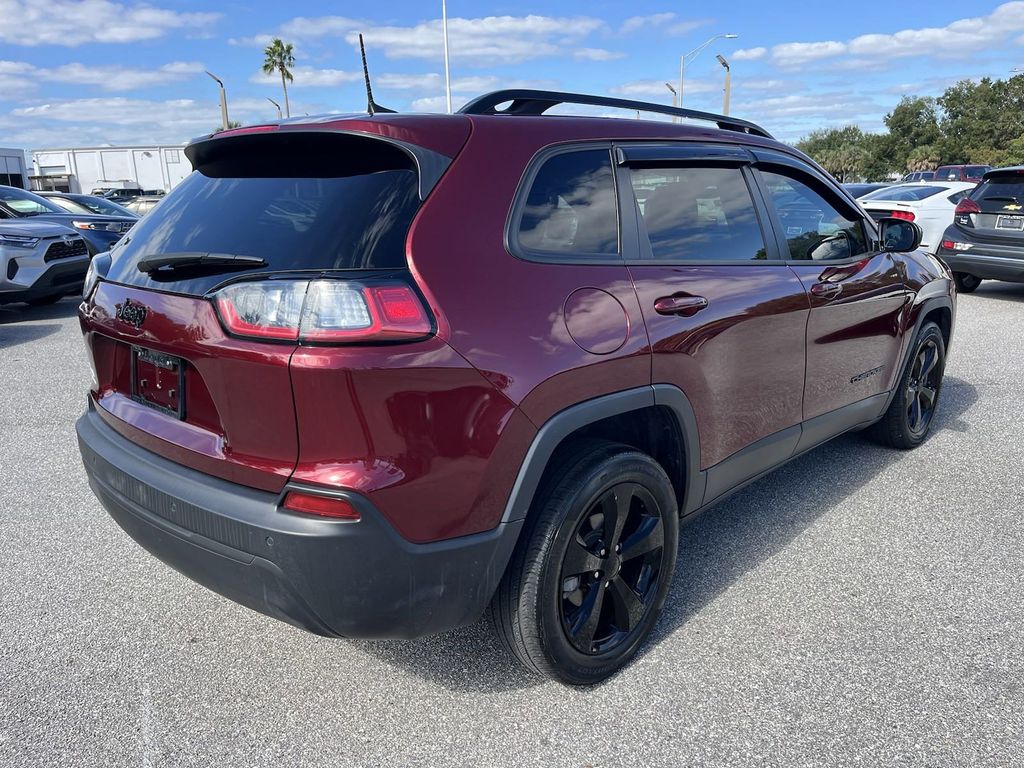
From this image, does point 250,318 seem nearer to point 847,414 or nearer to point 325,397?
point 325,397

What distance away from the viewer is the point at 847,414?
3680 mm

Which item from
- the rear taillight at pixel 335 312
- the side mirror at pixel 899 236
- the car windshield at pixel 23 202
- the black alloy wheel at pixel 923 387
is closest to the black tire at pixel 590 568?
the rear taillight at pixel 335 312

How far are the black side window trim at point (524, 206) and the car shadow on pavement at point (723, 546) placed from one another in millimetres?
1313

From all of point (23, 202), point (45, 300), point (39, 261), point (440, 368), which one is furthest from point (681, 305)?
point (23, 202)

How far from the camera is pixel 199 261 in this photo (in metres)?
2.08

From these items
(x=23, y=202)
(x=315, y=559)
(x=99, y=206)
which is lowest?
(x=315, y=559)

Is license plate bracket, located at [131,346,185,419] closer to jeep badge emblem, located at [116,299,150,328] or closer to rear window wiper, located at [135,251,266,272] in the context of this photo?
jeep badge emblem, located at [116,299,150,328]

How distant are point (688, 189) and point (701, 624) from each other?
158cm

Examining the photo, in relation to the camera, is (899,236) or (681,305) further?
(899,236)

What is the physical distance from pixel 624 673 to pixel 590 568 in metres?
0.43

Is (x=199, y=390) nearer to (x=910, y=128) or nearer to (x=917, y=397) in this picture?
(x=917, y=397)

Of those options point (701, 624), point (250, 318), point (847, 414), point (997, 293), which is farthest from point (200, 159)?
point (997, 293)

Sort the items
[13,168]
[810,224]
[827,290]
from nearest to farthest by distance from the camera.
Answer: [827,290] < [810,224] < [13,168]

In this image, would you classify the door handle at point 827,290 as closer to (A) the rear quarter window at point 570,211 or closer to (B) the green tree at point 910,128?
(A) the rear quarter window at point 570,211
